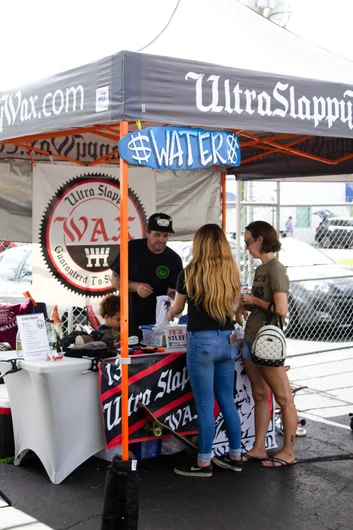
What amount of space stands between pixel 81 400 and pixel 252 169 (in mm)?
3925

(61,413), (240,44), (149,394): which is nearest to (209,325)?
(149,394)

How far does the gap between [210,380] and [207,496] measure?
75 centimetres

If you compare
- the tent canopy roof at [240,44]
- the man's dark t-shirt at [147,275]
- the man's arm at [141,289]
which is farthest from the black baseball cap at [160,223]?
the tent canopy roof at [240,44]

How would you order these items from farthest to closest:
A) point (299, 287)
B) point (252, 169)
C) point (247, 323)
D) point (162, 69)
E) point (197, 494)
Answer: point (299, 287) < point (252, 169) < point (247, 323) < point (197, 494) < point (162, 69)

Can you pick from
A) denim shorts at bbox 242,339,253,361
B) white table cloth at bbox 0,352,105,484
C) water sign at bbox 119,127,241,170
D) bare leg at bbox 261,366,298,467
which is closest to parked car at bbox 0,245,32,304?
white table cloth at bbox 0,352,105,484

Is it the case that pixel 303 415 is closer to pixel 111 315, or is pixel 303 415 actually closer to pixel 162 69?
pixel 111 315

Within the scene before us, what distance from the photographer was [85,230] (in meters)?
7.51

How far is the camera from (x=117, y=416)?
501cm

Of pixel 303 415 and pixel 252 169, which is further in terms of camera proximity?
pixel 252 169

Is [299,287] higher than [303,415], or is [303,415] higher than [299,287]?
[299,287]

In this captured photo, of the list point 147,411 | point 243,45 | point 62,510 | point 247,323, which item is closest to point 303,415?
point 247,323

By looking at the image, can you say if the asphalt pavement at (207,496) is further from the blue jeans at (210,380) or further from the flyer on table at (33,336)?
the flyer on table at (33,336)

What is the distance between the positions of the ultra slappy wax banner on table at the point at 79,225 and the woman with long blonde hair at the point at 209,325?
99.7 inches

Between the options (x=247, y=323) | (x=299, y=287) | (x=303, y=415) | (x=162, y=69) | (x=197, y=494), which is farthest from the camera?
(x=299, y=287)
